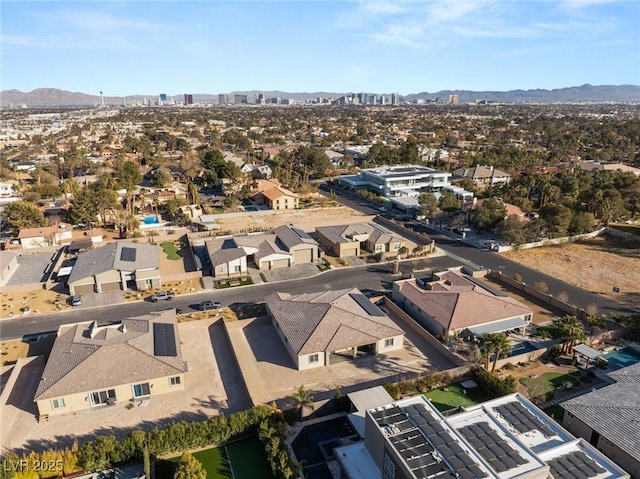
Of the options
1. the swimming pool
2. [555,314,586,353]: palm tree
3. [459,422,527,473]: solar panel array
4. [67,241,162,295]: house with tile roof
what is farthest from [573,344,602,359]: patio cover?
[67,241,162,295]: house with tile roof

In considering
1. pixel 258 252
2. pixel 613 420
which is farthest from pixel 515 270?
pixel 258 252

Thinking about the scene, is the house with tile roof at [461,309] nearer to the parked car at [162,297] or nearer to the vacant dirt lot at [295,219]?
the parked car at [162,297]

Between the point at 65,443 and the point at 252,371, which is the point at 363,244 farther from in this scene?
the point at 65,443

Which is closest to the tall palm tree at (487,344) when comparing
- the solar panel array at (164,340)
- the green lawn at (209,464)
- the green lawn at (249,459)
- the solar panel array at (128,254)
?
the green lawn at (249,459)

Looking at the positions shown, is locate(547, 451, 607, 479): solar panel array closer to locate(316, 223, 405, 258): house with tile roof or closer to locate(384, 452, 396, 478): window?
locate(384, 452, 396, 478): window

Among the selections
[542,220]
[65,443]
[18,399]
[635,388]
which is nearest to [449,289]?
[635,388]
